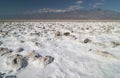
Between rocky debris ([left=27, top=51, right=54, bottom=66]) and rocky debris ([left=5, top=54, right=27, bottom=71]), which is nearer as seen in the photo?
rocky debris ([left=5, top=54, right=27, bottom=71])

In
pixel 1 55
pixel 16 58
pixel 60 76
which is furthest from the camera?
pixel 1 55

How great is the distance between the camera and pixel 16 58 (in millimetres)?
4242

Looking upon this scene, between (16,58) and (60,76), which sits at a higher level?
(16,58)

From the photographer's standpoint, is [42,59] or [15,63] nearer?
[15,63]

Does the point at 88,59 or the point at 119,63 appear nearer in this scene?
the point at 119,63

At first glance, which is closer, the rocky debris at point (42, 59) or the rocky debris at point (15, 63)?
the rocky debris at point (15, 63)

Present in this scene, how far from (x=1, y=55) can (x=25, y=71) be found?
6.04 ft

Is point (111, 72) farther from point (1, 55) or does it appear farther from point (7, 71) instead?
point (1, 55)

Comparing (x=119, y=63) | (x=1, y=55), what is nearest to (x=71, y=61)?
(x=119, y=63)

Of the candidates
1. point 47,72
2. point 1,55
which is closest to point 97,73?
point 47,72

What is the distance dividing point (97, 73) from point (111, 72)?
1.50 ft

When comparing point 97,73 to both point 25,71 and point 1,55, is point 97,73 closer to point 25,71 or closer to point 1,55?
point 25,71

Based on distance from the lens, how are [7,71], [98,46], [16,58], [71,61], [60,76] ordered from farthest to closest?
1. [98,46]
2. [71,61]
3. [16,58]
4. [7,71]
5. [60,76]

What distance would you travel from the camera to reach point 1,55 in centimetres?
501
